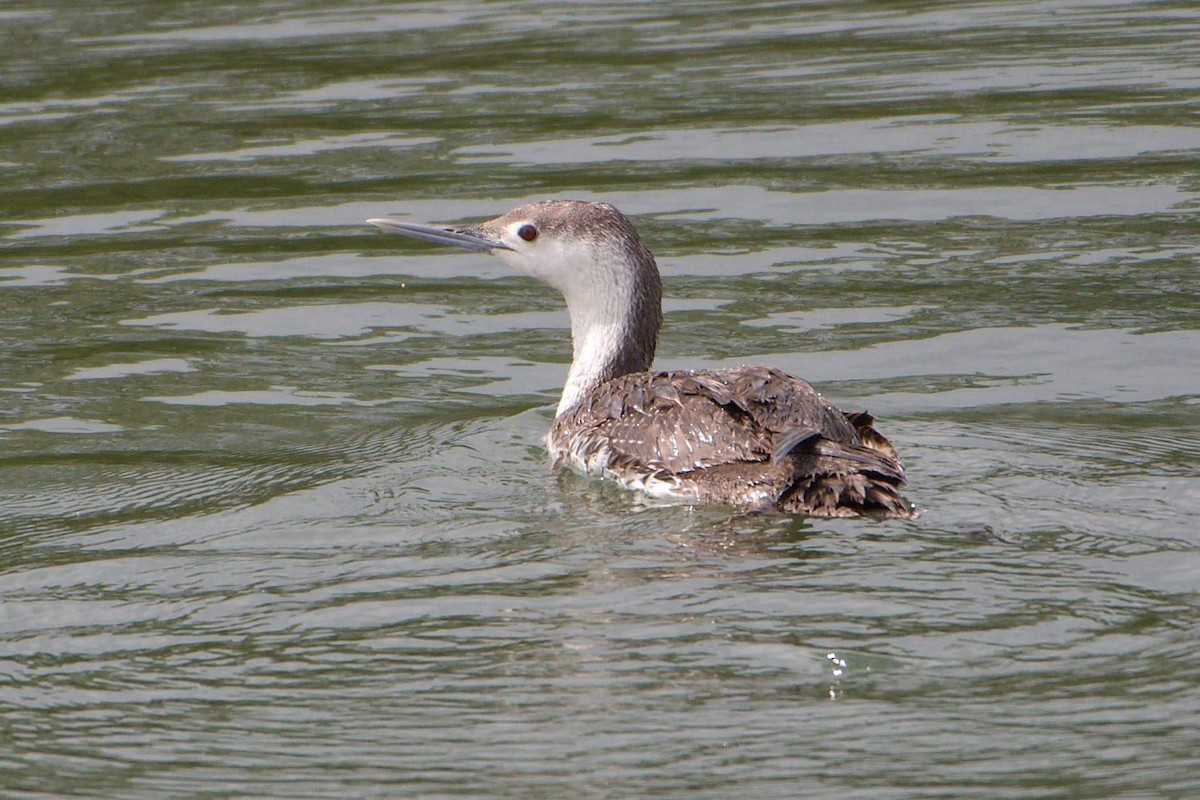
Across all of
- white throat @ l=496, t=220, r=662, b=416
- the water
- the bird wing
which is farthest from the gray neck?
the bird wing

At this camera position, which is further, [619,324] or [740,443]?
[619,324]

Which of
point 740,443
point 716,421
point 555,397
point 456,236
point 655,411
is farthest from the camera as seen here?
point 555,397

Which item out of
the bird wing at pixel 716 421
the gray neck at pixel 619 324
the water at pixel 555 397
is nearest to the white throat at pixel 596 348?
the gray neck at pixel 619 324

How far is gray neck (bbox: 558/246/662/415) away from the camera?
9.29 meters

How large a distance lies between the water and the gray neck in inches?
14.1

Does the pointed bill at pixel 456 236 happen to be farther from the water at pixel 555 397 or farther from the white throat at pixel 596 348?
the water at pixel 555 397

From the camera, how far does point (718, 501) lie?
7.68 m

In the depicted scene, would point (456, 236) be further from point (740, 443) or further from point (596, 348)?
point (740, 443)

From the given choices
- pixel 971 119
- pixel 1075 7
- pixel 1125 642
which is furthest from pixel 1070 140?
pixel 1125 642

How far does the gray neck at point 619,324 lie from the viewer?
9289mm

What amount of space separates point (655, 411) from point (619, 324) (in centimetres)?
119

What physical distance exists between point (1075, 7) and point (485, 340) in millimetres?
8628

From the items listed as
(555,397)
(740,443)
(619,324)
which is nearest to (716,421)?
(740,443)

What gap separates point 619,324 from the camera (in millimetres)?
9359
